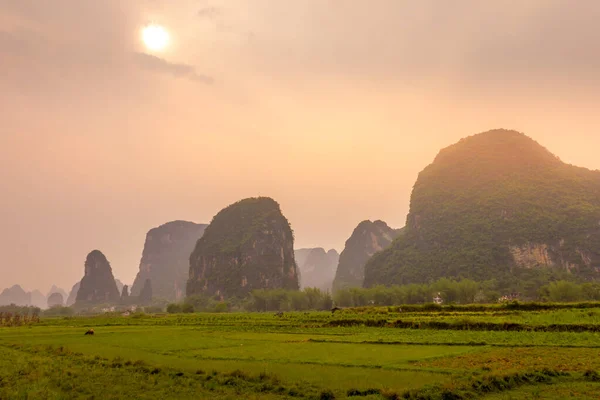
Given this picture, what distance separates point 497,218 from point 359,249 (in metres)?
90.5

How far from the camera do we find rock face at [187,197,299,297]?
128500 mm

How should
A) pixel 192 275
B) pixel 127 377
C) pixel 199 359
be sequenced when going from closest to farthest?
1. pixel 127 377
2. pixel 199 359
3. pixel 192 275

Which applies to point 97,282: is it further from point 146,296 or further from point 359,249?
point 359,249

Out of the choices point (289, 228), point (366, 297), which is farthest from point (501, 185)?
point (289, 228)

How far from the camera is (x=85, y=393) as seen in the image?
1123 cm

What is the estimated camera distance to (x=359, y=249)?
617ft

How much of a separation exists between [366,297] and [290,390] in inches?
2968

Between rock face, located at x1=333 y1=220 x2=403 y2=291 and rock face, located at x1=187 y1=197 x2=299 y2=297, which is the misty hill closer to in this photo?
rock face, located at x1=187 y1=197 x2=299 y2=297

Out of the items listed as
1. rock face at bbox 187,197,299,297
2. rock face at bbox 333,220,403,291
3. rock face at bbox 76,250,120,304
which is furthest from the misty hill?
rock face at bbox 76,250,120,304

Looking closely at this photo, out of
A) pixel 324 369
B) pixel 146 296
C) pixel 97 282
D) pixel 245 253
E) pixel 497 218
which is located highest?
pixel 497 218

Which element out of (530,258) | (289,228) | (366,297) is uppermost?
(289,228)

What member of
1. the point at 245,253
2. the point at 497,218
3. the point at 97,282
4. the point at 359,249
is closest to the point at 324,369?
the point at 497,218

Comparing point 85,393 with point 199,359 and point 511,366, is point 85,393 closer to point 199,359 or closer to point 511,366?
point 199,359

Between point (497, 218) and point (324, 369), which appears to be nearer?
point (324, 369)
